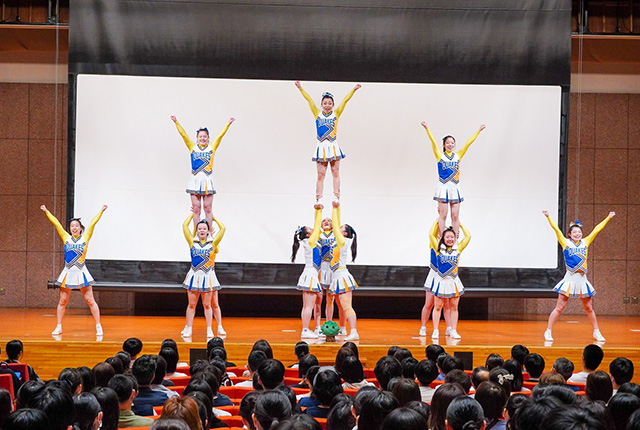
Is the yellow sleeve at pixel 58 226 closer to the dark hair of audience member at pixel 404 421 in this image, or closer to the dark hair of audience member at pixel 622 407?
the dark hair of audience member at pixel 622 407

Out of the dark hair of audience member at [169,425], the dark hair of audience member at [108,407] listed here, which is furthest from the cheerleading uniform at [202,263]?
the dark hair of audience member at [169,425]

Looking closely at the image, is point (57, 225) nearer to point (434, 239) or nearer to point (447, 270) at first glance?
point (434, 239)

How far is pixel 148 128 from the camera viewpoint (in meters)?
11.1

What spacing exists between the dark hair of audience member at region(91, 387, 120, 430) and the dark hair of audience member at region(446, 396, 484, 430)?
1390 millimetres

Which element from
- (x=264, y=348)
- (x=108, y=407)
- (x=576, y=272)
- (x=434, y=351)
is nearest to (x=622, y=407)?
(x=108, y=407)

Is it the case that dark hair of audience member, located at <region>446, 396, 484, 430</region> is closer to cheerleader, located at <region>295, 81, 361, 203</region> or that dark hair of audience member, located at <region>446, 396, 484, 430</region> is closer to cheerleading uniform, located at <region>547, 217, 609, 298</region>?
cheerleading uniform, located at <region>547, 217, 609, 298</region>

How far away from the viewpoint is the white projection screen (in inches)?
437

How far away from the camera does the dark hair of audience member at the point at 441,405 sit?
11.0ft

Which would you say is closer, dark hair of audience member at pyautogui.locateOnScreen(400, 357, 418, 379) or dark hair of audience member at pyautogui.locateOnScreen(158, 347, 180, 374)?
dark hair of audience member at pyautogui.locateOnScreen(400, 357, 418, 379)

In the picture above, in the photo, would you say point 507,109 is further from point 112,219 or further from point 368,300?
point 112,219

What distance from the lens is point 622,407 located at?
3.59 meters

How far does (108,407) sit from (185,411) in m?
0.57

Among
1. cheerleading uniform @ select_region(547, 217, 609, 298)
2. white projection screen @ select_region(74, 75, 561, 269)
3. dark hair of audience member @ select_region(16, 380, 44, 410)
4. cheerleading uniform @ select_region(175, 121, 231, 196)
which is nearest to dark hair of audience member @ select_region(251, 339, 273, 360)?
dark hair of audience member @ select_region(16, 380, 44, 410)

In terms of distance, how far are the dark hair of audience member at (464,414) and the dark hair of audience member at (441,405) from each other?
18cm
